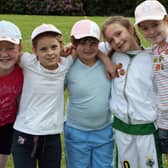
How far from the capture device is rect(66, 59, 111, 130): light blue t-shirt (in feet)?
12.7

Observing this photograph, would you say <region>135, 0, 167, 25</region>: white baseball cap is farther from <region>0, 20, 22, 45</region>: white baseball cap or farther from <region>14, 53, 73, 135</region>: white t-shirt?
<region>0, 20, 22, 45</region>: white baseball cap

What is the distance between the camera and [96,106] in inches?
153

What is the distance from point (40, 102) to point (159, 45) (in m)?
0.98

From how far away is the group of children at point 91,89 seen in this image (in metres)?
3.73

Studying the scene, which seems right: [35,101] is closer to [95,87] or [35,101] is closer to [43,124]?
[43,124]

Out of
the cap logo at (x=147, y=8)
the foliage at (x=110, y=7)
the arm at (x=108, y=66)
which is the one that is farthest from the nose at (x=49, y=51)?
the foliage at (x=110, y=7)

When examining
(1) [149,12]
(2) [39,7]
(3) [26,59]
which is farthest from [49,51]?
(2) [39,7]

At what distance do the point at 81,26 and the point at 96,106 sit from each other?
0.63 metres

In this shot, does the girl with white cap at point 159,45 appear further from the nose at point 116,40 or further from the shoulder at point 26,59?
the shoulder at point 26,59

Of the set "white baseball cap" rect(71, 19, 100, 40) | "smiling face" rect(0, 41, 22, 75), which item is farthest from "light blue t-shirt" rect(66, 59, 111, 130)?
"smiling face" rect(0, 41, 22, 75)

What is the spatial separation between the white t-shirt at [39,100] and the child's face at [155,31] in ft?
2.36

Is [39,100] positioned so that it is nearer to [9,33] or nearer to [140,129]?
[9,33]

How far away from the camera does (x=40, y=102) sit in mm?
3764

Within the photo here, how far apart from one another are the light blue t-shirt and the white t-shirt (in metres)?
0.13
